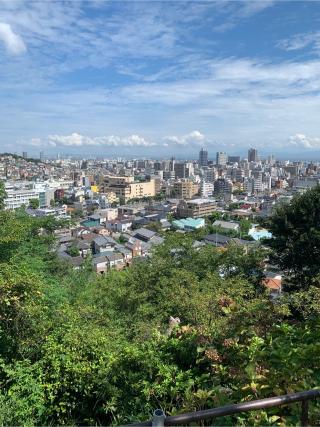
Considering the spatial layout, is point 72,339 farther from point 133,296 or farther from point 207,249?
point 207,249

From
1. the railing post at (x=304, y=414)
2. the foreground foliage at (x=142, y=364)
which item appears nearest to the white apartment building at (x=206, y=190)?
the foreground foliage at (x=142, y=364)

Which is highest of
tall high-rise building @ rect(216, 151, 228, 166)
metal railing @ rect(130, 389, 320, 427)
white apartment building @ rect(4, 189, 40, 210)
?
tall high-rise building @ rect(216, 151, 228, 166)

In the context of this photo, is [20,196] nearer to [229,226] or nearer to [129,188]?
[129,188]

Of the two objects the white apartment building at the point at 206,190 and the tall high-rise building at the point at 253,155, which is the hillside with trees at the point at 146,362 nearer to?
the white apartment building at the point at 206,190

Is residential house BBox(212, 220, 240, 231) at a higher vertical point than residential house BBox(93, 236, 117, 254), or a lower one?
higher

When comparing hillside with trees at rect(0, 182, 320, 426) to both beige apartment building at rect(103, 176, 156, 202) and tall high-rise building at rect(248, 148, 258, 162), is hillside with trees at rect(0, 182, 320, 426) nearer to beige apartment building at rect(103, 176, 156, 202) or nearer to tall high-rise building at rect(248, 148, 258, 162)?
beige apartment building at rect(103, 176, 156, 202)

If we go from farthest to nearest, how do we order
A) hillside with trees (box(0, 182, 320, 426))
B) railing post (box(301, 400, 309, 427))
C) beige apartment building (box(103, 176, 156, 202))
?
beige apartment building (box(103, 176, 156, 202)), hillside with trees (box(0, 182, 320, 426)), railing post (box(301, 400, 309, 427))

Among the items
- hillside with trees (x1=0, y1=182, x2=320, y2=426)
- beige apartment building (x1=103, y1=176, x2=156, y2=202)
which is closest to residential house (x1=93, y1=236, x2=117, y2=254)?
hillside with trees (x1=0, y1=182, x2=320, y2=426)

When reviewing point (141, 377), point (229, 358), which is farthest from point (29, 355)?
point (229, 358)
